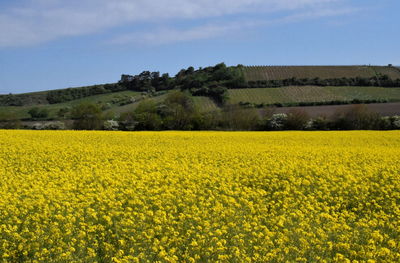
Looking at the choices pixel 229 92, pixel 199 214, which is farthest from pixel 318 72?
pixel 199 214

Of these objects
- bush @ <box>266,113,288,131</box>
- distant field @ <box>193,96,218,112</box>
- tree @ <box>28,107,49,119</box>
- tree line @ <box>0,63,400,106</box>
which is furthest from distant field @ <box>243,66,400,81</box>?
bush @ <box>266,113,288,131</box>

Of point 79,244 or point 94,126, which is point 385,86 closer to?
point 94,126

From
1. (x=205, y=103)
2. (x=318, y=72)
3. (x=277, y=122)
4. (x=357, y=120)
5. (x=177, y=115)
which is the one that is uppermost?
(x=318, y=72)

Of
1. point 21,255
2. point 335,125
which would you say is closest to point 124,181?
point 21,255

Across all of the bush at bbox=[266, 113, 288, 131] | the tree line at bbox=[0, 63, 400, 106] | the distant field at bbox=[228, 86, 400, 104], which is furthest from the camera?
the tree line at bbox=[0, 63, 400, 106]

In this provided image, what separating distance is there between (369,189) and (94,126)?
35109 millimetres

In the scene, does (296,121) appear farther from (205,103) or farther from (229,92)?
(229,92)

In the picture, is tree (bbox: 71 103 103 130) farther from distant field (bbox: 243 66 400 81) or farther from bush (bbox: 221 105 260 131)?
distant field (bbox: 243 66 400 81)

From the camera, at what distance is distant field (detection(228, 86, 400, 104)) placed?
63656 millimetres

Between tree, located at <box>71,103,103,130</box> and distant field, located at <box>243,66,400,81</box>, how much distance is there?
38.3 metres

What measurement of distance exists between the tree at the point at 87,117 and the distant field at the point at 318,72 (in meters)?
38.3

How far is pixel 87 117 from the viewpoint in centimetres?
Answer: 4384

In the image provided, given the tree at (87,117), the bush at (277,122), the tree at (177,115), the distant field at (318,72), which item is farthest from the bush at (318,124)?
the distant field at (318,72)

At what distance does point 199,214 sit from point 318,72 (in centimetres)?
7543
